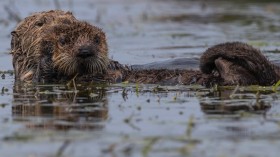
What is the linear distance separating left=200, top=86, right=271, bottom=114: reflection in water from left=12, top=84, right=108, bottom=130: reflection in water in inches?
34.1

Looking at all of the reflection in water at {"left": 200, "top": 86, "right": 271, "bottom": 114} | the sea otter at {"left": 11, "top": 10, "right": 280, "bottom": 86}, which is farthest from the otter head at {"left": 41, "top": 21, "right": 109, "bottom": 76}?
the reflection in water at {"left": 200, "top": 86, "right": 271, "bottom": 114}

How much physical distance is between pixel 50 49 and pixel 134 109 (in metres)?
1.86

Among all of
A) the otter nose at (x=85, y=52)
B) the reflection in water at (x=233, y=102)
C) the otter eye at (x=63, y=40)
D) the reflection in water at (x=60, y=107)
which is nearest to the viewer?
the reflection in water at (x=60, y=107)

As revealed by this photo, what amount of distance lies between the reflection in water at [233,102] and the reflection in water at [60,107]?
866mm

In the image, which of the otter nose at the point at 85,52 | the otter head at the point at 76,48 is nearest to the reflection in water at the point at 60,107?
the otter head at the point at 76,48

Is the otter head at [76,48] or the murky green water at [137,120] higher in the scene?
the otter head at [76,48]

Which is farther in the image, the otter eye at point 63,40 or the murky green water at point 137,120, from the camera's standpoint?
the otter eye at point 63,40

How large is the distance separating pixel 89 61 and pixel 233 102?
1732 millimetres

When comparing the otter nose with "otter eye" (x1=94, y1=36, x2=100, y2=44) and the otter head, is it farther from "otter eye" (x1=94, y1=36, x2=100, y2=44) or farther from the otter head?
"otter eye" (x1=94, y1=36, x2=100, y2=44)

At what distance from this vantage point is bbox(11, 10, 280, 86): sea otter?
7062 millimetres

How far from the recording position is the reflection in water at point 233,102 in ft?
19.7

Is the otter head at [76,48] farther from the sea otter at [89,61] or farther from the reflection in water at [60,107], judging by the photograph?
the reflection in water at [60,107]

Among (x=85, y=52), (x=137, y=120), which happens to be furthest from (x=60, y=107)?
(x=85, y=52)

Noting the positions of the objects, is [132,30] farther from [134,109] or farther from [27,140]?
[27,140]
